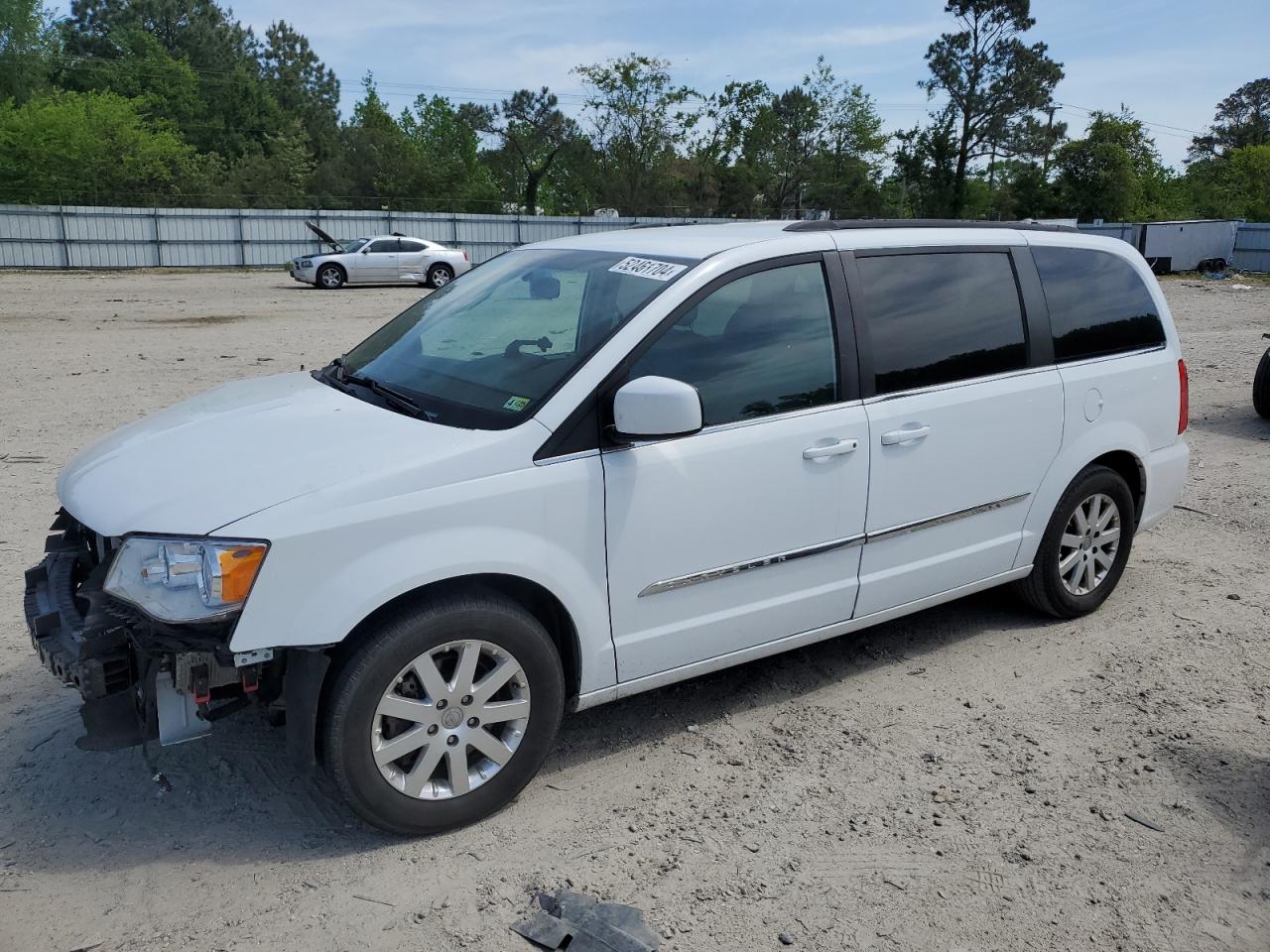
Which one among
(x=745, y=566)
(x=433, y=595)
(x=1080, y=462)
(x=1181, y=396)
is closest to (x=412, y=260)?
(x=1181, y=396)

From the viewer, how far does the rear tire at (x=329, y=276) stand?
26.9 meters

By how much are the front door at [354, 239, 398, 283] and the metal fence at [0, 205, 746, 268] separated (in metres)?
6.74

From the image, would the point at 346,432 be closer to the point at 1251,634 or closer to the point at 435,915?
the point at 435,915

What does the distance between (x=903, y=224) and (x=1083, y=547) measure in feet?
5.94

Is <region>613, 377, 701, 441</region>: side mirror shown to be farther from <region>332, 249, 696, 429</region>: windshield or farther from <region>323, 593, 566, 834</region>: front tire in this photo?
<region>323, 593, 566, 834</region>: front tire

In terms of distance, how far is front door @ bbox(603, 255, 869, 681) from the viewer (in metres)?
3.48

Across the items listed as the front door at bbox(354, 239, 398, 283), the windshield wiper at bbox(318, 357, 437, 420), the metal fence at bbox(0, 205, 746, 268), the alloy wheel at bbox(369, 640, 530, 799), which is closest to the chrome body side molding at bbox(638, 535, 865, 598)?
the alloy wheel at bbox(369, 640, 530, 799)

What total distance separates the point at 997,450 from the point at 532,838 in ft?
8.14

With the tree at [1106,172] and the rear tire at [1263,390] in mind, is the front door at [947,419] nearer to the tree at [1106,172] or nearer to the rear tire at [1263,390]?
the rear tire at [1263,390]

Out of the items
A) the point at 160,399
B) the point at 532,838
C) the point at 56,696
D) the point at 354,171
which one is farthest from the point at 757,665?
the point at 354,171

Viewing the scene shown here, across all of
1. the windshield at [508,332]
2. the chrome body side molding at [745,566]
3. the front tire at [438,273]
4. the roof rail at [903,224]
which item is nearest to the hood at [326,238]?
the front tire at [438,273]

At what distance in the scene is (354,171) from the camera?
6250 centimetres

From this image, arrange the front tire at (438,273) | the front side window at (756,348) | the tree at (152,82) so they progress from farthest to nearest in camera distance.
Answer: the tree at (152,82)
the front tire at (438,273)
the front side window at (756,348)

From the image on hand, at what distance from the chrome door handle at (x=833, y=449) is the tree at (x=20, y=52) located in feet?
217
